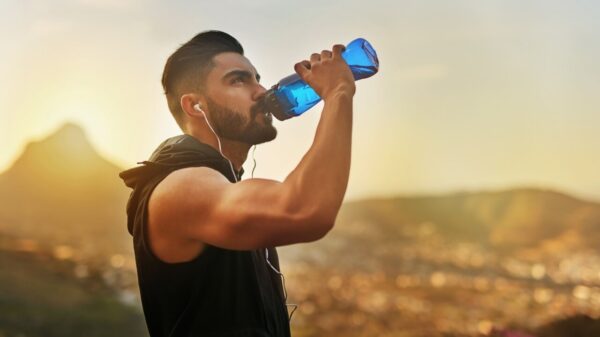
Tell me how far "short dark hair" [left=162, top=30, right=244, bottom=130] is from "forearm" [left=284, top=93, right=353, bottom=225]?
1.01ft

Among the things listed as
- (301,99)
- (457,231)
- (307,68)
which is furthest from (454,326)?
(307,68)

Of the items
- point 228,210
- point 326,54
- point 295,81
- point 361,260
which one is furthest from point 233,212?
point 361,260

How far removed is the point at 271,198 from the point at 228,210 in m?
0.05

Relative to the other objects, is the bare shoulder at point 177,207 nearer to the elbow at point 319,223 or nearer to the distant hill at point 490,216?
the elbow at point 319,223

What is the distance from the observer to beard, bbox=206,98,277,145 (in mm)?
896

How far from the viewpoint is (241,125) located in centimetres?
90

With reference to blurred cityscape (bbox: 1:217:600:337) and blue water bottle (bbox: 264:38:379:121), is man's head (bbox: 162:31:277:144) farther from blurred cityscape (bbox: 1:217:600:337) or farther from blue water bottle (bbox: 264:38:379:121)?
blurred cityscape (bbox: 1:217:600:337)

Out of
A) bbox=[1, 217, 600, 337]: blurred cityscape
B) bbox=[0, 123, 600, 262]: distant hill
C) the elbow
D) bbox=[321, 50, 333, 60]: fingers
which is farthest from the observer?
bbox=[0, 123, 600, 262]: distant hill

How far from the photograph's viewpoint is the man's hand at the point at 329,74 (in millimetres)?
736

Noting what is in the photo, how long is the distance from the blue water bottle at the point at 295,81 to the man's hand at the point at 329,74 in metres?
0.14

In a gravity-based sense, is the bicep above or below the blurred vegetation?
above

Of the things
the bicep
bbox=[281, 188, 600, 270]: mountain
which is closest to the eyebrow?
the bicep

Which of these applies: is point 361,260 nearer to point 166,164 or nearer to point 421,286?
point 421,286

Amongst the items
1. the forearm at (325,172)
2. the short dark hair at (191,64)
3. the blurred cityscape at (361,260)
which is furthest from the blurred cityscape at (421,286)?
the forearm at (325,172)
